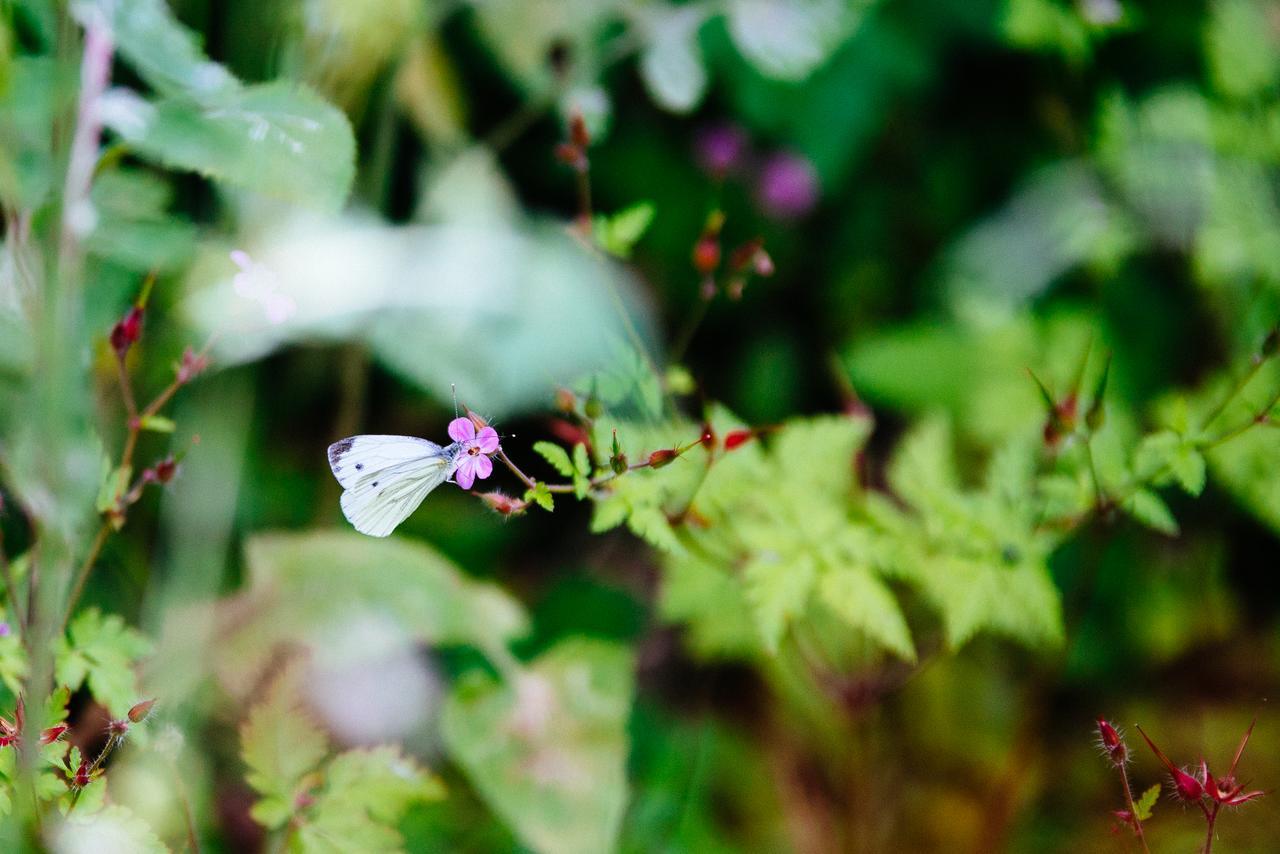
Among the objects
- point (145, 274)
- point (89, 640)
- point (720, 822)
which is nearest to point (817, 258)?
point (720, 822)

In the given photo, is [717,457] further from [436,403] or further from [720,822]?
[436,403]

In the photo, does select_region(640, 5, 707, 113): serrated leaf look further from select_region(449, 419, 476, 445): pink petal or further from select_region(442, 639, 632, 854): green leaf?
select_region(442, 639, 632, 854): green leaf

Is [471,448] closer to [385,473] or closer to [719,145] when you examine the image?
[385,473]

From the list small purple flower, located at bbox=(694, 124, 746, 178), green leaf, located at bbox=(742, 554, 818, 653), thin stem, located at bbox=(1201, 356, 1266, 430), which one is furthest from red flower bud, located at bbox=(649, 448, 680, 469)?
small purple flower, located at bbox=(694, 124, 746, 178)

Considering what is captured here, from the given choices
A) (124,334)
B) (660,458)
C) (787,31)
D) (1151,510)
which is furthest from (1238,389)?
(124,334)

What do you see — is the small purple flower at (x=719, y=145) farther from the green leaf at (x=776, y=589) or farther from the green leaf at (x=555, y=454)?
the green leaf at (x=555, y=454)

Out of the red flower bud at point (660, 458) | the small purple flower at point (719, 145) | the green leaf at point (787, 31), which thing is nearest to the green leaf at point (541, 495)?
the red flower bud at point (660, 458)
